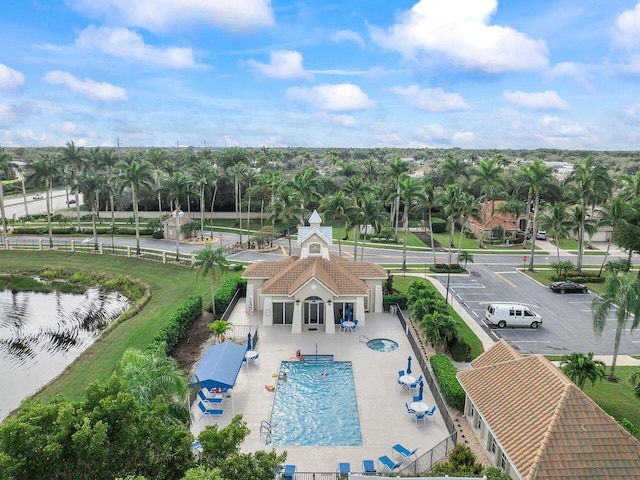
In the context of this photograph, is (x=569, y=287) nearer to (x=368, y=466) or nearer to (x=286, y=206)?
(x=286, y=206)

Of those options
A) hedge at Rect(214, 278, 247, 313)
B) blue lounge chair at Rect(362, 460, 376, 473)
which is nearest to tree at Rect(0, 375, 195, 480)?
blue lounge chair at Rect(362, 460, 376, 473)

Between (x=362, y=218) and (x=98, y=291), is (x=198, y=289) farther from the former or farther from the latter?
(x=362, y=218)

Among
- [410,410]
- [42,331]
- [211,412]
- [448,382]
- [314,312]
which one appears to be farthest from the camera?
[42,331]

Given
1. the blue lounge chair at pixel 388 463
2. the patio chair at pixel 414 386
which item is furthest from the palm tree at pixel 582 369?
the blue lounge chair at pixel 388 463

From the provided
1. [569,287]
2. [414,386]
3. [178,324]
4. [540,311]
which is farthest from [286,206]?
[414,386]

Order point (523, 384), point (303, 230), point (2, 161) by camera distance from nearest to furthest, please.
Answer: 1. point (523, 384)
2. point (303, 230)
3. point (2, 161)

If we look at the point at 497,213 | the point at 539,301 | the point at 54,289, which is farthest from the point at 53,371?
the point at 497,213

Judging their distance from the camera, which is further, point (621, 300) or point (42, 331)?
point (42, 331)
